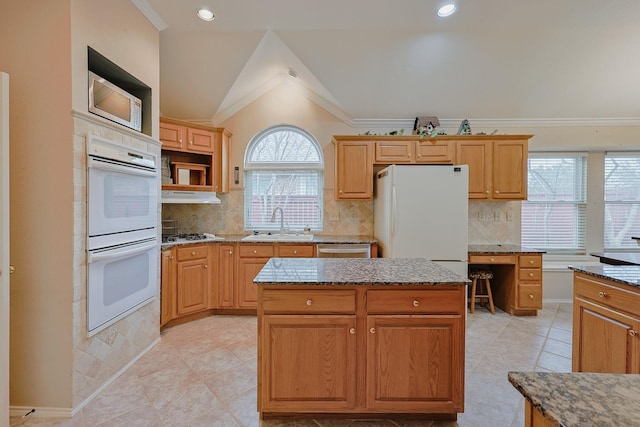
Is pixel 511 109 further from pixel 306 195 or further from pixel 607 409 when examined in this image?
pixel 607 409

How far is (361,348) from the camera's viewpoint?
1.61 m

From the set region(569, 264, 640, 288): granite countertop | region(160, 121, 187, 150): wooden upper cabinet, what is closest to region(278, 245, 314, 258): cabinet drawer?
region(160, 121, 187, 150): wooden upper cabinet

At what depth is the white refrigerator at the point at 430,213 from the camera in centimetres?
305

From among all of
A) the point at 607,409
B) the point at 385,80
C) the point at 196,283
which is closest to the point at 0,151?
the point at 196,283

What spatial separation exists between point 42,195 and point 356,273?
2027 mm

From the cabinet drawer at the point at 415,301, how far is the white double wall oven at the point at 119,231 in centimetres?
183

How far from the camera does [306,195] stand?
4.10 m

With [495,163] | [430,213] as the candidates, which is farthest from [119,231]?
[495,163]

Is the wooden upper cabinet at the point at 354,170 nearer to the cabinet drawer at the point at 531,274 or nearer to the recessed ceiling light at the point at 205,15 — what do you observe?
the recessed ceiling light at the point at 205,15

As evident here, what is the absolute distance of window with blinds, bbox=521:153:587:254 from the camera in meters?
4.05

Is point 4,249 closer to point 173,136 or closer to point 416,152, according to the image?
point 173,136

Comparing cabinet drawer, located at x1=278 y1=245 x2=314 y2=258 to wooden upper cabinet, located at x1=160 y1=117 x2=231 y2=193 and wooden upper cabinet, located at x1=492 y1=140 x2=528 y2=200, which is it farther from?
wooden upper cabinet, located at x1=492 y1=140 x2=528 y2=200

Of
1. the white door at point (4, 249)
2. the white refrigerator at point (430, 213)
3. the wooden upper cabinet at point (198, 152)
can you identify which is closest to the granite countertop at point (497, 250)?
the white refrigerator at point (430, 213)

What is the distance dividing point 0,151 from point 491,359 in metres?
3.69
